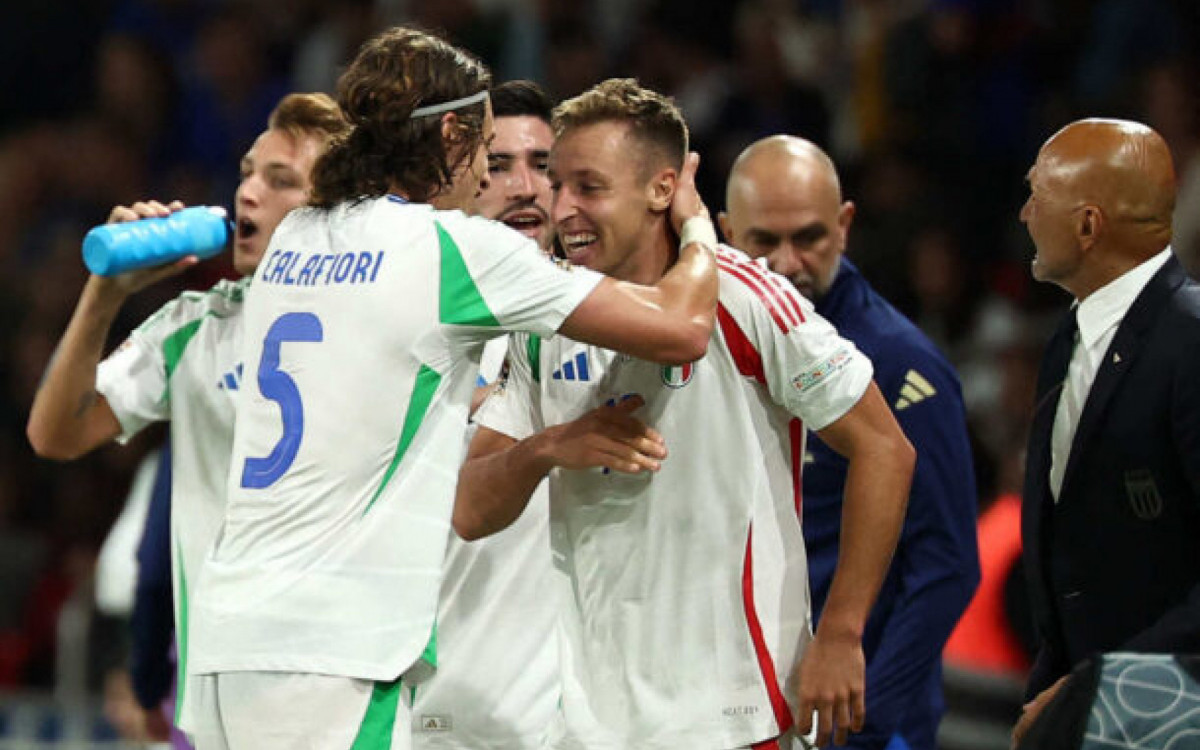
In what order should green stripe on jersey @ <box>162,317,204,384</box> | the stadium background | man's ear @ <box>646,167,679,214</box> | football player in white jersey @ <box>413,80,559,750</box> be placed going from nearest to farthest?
man's ear @ <box>646,167,679,214</box> < football player in white jersey @ <box>413,80,559,750</box> < green stripe on jersey @ <box>162,317,204,384</box> < the stadium background

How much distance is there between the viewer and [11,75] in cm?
1260

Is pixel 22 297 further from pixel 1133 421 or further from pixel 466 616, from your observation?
pixel 1133 421

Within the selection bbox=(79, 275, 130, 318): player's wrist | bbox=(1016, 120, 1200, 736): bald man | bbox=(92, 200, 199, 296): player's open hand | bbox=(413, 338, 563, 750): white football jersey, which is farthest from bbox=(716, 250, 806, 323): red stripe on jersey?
bbox=(79, 275, 130, 318): player's wrist

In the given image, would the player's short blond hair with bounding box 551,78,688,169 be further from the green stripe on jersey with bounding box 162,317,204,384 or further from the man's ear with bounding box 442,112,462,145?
the green stripe on jersey with bounding box 162,317,204,384

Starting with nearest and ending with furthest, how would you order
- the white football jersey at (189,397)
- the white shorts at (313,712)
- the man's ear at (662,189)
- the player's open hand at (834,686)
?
the white shorts at (313,712)
the player's open hand at (834,686)
the man's ear at (662,189)
the white football jersey at (189,397)

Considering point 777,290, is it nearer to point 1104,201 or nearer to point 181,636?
point 1104,201

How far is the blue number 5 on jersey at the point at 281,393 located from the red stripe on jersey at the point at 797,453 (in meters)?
1.11

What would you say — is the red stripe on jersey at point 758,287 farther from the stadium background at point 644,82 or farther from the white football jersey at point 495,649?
the stadium background at point 644,82

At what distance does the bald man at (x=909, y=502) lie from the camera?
5.03m

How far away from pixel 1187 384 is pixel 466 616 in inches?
73.7

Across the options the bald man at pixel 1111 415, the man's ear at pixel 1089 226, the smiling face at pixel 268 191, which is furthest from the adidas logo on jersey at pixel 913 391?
the smiling face at pixel 268 191

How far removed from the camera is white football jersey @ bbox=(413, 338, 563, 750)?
478cm

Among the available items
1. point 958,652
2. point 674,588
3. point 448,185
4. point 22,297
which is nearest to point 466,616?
point 674,588

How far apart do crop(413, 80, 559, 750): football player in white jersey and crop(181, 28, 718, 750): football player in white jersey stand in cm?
85
